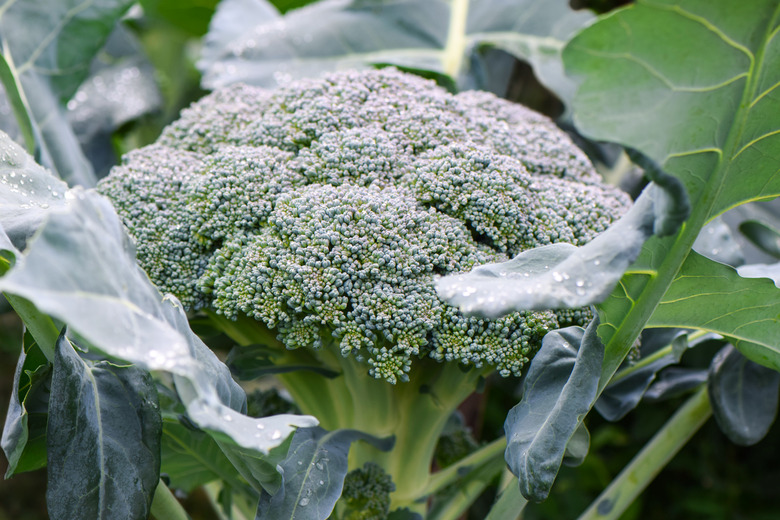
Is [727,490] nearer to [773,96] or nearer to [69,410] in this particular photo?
[773,96]

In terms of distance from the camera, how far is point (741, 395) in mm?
721

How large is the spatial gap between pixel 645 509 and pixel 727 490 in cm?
18

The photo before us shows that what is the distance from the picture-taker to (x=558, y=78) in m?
0.96

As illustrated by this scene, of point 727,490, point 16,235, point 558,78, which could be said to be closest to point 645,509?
point 727,490

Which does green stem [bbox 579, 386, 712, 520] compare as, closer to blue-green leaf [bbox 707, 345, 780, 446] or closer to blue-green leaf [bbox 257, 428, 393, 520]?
blue-green leaf [bbox 707, 345, 780, 446]

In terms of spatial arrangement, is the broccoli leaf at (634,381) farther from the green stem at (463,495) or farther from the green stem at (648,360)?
the green stem at (463,495)

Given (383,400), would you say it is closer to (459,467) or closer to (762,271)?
(459,467)

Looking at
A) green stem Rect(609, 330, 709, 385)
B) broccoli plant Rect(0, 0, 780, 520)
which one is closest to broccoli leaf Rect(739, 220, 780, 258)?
broccoli plant Rect(0, 0, 780, 520)

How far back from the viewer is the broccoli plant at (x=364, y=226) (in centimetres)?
54

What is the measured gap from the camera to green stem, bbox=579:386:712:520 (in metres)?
0.75

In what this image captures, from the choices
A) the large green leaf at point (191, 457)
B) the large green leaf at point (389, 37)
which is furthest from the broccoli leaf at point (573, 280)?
the large green leaf at point (389, 37)

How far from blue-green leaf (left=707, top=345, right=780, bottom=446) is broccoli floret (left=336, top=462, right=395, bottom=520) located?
0.39 m

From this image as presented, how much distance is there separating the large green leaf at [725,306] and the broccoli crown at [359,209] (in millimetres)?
94

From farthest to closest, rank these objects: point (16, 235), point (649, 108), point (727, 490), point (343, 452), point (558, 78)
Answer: point (727, 490), point (558, 78), point (343, 452), point (16, 235), point (649, 108)
